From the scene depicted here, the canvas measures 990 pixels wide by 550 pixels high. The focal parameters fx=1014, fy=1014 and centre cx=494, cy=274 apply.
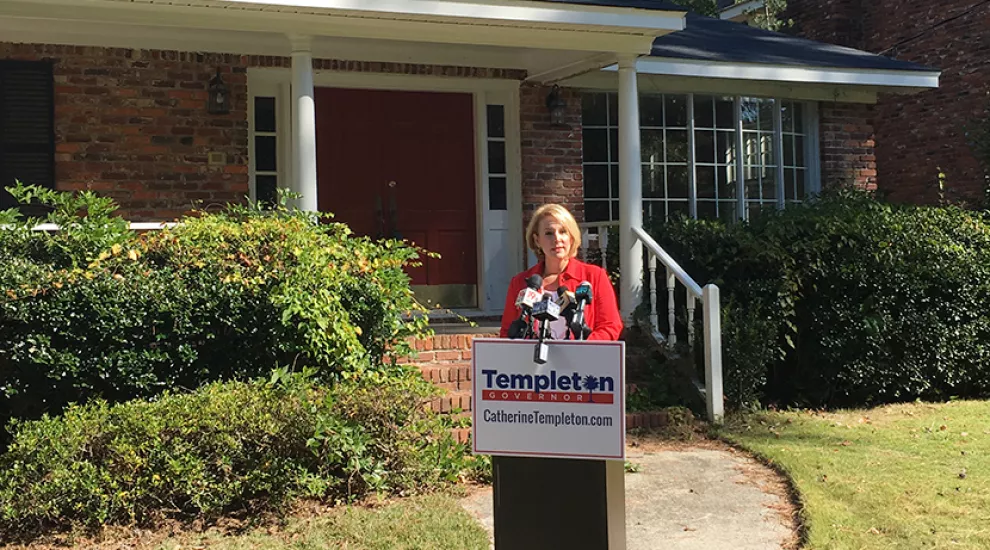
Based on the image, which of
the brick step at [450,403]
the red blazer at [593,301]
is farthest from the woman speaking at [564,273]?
the brick step at [450,403]

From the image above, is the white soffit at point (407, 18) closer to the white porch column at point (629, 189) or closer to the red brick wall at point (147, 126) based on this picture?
the white porch column at point (629, 189)

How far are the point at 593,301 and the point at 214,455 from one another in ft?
8.01

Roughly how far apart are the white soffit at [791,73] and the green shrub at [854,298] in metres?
2.06

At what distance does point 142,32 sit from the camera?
8.00m

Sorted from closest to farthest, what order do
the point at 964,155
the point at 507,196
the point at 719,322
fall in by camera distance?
the point at 719,322 → the point at 507,196 → the point at 964,155

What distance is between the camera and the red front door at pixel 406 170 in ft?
31.1

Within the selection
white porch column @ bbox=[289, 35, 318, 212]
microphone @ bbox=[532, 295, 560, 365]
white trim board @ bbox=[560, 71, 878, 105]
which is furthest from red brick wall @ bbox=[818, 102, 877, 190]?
microphone @ bbox=[532, 295, 560, 365]

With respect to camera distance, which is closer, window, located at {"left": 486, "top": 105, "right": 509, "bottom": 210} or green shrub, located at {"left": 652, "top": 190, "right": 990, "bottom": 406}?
green shrub, located at {"left": 652, "top": 190, "right": 990, "bottom": 406}

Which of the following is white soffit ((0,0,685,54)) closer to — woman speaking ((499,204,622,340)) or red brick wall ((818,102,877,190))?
woman speaking ((499,204,622,340))

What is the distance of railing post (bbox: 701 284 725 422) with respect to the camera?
→ 24.5 feet

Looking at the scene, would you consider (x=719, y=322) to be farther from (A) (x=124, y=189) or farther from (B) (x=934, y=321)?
(A) (x=124, y=189)

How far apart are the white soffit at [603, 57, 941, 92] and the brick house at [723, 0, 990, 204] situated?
389cm

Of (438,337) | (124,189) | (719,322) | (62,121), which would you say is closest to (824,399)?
(719,322)

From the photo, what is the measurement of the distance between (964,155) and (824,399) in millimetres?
9105
